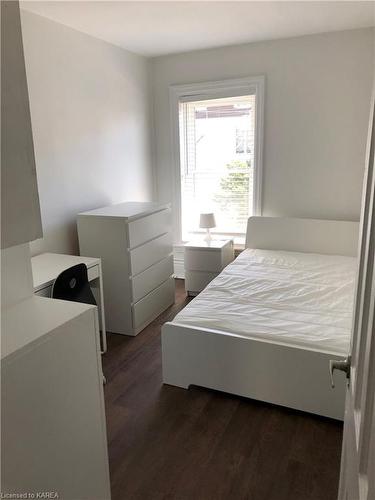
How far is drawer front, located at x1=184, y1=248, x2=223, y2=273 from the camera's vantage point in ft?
12.8

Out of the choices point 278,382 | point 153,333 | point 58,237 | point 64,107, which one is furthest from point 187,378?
point 64,107

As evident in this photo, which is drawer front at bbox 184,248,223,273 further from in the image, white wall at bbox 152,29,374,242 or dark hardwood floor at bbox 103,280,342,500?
dark hardwood floor at bbox 103,280,342,500

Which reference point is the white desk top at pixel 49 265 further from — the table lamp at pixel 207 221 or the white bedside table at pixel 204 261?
the table lamp at pixel 207 221

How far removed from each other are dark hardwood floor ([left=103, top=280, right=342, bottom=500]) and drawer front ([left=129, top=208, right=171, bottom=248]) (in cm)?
115

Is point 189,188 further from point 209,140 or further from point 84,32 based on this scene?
point 84,32

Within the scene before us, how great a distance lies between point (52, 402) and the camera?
113 centimetres

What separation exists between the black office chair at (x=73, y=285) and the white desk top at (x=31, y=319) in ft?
3.61

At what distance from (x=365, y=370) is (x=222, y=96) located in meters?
3.86

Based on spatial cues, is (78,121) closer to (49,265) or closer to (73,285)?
(49,265)

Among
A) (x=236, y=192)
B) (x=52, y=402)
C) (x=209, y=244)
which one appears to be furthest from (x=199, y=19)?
(x=52, y=402)

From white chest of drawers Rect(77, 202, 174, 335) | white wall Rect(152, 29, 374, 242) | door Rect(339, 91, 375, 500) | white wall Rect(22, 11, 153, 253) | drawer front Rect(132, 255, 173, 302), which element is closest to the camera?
door Rect(339, 91, 375, 500)

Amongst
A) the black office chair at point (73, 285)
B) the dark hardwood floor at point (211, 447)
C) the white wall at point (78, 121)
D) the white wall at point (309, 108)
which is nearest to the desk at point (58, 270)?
the black office chair at point (73, 285)

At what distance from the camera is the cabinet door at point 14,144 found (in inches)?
36.1

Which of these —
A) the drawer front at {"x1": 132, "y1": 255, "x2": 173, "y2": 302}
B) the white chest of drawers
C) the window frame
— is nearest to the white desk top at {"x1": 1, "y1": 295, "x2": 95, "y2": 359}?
the white chest of drawers
